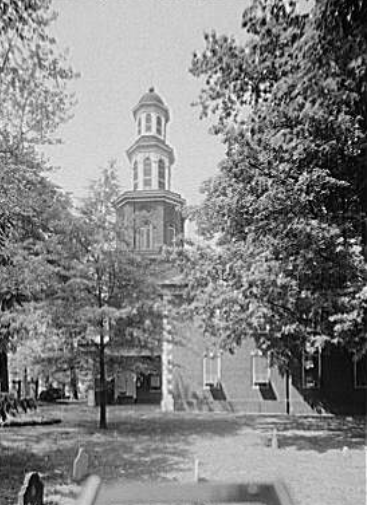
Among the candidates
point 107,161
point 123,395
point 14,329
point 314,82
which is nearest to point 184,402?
point 123,395

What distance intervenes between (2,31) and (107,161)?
3627 mm

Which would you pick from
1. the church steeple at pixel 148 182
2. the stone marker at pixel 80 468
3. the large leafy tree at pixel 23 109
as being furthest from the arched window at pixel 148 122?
the stone marker at pixel 80 468

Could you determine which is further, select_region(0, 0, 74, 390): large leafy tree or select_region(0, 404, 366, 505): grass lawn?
select_region(0, 404, 366, 505): grass lawn

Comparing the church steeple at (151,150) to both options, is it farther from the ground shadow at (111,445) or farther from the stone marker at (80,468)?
the stone marker at (80,468)

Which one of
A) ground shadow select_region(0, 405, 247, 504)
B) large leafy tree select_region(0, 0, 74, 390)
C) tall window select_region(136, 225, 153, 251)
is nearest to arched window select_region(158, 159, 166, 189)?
tall window select_region(136, 225, 153, 251)

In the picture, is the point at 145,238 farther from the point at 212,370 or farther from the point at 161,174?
the point at 212,370

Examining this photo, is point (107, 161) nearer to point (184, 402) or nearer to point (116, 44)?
point (116, 44)

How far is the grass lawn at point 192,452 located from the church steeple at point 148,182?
2.29 metres

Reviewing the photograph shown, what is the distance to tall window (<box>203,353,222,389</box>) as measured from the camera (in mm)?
9914

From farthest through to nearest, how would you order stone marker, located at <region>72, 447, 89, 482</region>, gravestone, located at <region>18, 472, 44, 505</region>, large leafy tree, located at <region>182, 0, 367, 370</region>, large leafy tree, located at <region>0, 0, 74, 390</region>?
1. stone marker, located at <region>72, 447, 89, 482</region>
2. large leafy tree, located at <region>182, 0, 367, 370</region>
3. large leafy tree, located at <region>0, 0, 74, 390</region>
4. gravestone, located at <region>18, 472, 44, 505</region>

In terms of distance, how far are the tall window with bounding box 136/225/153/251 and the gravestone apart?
490cm

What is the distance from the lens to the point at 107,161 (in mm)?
6617

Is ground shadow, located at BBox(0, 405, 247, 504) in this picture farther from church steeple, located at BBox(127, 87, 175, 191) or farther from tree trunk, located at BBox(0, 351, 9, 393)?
church steeple, located at BBox(127, 87, 175, 191)

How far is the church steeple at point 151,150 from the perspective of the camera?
650cm
